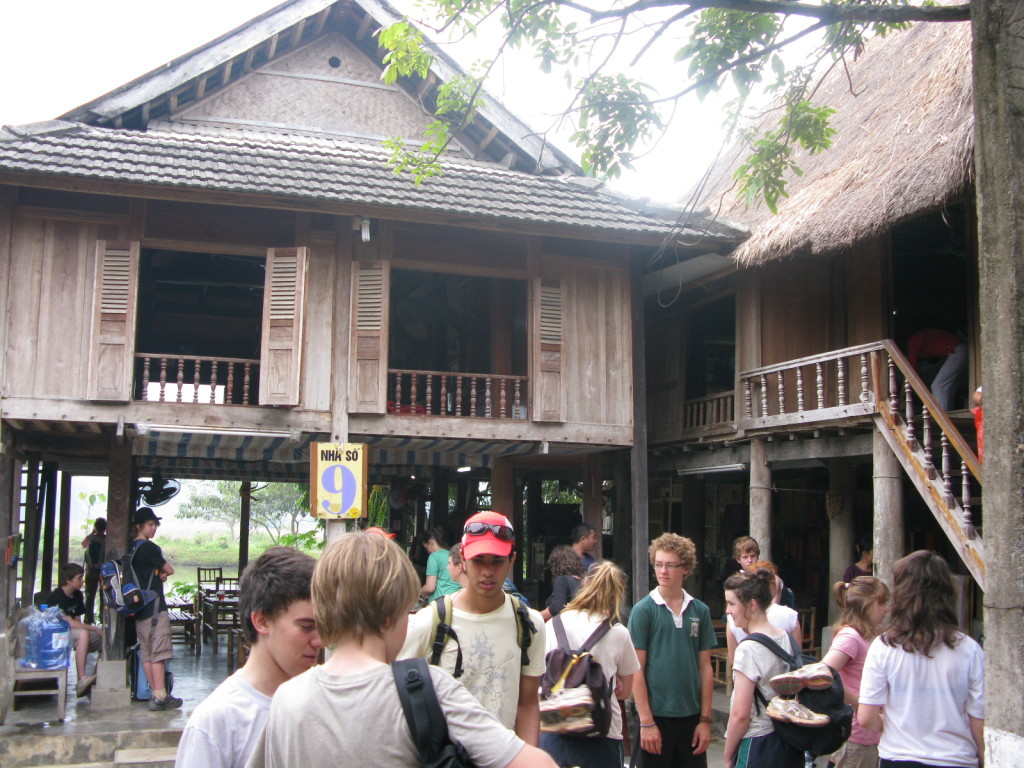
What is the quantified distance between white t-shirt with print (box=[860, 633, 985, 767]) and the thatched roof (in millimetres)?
5000

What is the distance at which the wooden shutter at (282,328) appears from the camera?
1038 cm

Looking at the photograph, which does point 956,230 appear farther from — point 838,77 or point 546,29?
point 546,29

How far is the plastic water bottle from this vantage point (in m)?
10.2

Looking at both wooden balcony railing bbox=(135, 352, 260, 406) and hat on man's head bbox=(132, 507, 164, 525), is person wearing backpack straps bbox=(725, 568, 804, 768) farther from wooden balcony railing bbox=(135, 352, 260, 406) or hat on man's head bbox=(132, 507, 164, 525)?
Result: hat on man's head bbox=(132, 507, 164, 525)

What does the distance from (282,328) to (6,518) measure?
368cm

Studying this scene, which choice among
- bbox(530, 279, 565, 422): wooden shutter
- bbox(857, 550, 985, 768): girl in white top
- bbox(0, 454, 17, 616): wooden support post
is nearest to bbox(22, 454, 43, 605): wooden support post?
bbox(0, 454, 17, 616): wooden support post

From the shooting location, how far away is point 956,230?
1158 cm

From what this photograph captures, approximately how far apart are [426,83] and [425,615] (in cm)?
977

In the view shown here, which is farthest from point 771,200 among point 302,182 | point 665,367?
point 665,367

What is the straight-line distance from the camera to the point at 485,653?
12.4 ft

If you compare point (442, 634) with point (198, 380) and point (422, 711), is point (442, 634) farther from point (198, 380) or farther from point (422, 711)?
point (198, 380)

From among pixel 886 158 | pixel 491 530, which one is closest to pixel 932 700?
pixel 491 530

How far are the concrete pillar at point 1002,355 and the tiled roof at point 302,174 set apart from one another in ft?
21.2

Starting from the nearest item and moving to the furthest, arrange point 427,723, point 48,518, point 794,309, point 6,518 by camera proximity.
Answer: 1. point 427,723
2. point 6,518
3. point 794,309
4. point 48,518
